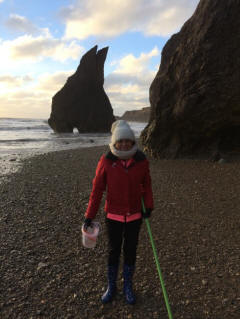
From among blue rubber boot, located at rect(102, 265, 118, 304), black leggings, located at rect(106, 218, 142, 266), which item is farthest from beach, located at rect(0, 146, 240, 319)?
black leggings, located at rect(106, 218, 142, 266)

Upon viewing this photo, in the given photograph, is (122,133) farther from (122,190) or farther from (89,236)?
(89,236)

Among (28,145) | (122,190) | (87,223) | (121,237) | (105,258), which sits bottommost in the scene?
(105,258)

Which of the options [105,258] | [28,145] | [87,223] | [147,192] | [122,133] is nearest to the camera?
[122,133]

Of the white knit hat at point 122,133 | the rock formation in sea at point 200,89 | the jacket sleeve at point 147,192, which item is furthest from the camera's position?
the rock formation in sea at point 200,89

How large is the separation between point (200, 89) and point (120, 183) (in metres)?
9.53

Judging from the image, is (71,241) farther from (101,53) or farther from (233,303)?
(101,53)

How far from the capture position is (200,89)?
38.5 feet

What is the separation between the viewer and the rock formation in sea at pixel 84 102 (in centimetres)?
5238

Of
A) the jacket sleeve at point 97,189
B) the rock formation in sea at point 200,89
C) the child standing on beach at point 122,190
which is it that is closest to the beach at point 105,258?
the child standing on beach at point 122,190

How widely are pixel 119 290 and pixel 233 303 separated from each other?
157 cm

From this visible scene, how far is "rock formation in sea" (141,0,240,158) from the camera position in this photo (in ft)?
36.1

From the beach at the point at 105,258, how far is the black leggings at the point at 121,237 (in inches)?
22.1

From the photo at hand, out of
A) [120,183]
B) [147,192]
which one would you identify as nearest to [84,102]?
[147,192]

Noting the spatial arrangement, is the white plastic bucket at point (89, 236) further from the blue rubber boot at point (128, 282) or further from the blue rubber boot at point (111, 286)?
the blue rubber boot at point (128, 282)
